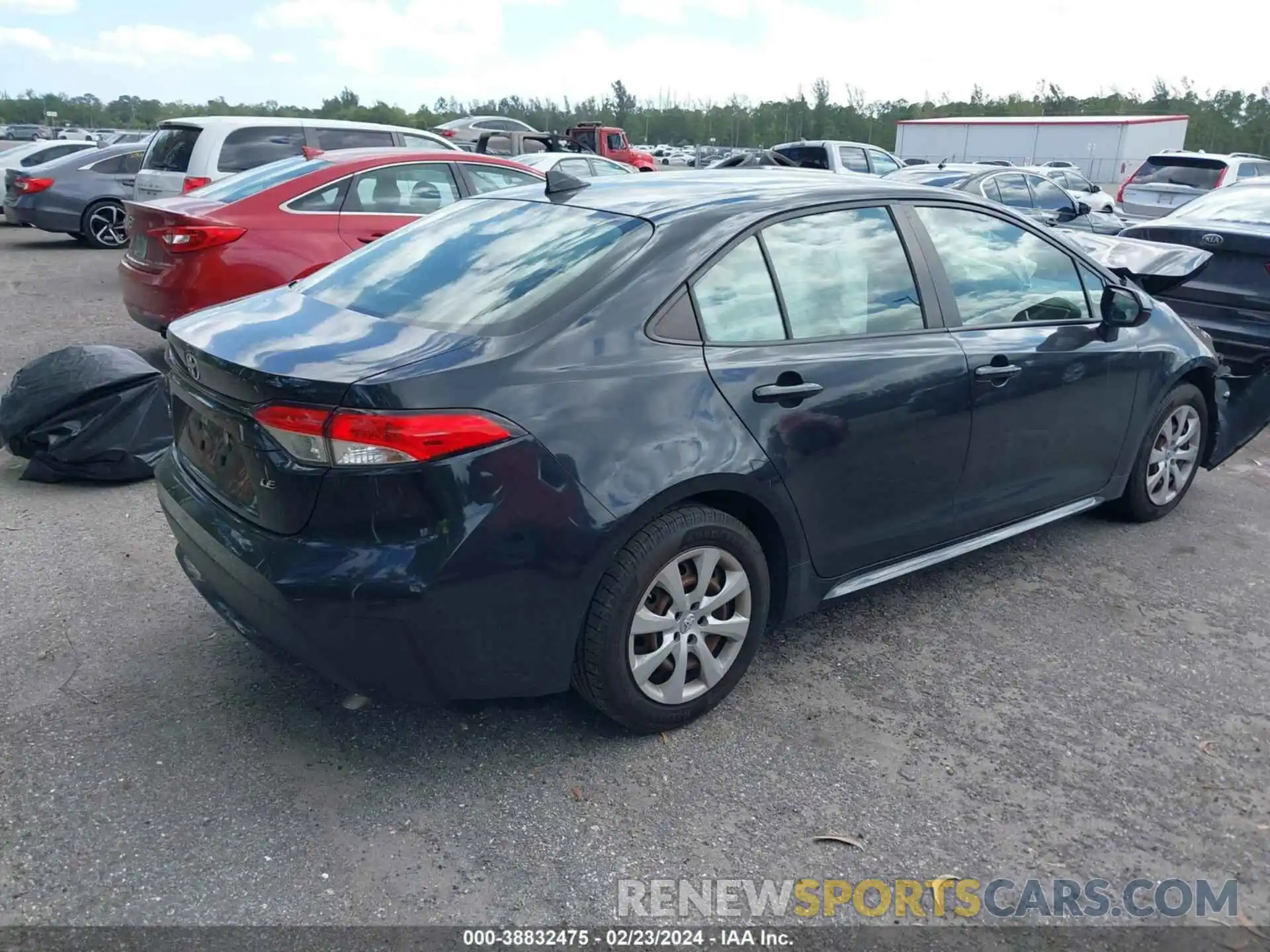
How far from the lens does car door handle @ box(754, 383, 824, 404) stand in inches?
124

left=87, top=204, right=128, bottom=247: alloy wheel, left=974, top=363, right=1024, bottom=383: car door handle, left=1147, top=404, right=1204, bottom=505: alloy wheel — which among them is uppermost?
left=974, top=363, right=1024, bottom=383: car door handle

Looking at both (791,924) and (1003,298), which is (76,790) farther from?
(1003,298)

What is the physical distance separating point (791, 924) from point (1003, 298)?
8.37 feet

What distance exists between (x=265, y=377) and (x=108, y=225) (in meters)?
14.4

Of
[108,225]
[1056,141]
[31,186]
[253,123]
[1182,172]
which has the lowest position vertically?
[108,225]

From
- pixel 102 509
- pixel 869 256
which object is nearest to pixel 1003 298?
pixel 869 256

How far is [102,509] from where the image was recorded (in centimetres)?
487

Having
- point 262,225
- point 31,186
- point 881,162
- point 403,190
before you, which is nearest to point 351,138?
point 403,190

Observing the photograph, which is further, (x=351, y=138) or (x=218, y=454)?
(x=351, y=138)

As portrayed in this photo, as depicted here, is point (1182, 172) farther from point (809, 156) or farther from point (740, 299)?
point (740, 299)

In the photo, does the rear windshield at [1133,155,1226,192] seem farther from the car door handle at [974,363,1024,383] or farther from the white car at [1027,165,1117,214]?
the car door handle at [974,363,1024,383]

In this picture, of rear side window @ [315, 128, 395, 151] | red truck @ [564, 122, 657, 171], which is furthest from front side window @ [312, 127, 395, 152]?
red truck @ [564, 122, 657, 171]

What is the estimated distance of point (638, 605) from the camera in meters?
2.95

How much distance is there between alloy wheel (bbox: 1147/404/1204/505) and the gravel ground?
80 centimetres
